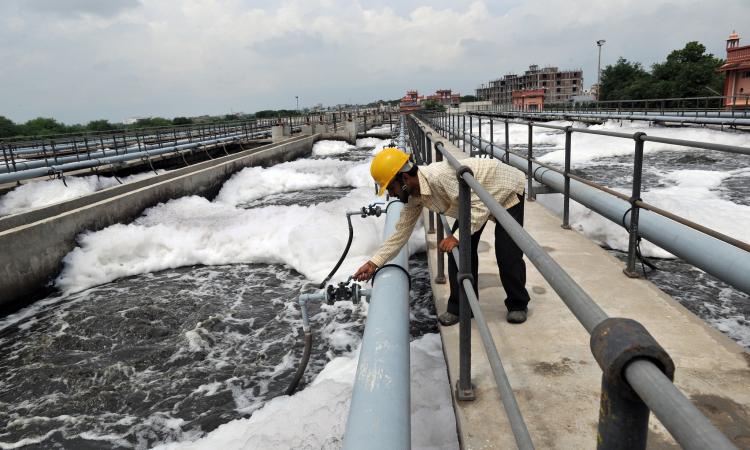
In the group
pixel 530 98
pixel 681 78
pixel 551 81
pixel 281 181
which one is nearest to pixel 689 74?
pixel 681 78

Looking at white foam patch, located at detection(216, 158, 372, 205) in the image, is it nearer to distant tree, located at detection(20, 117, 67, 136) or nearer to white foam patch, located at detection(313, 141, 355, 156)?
white foam patch, located at detection(313, 141, 355, 156)

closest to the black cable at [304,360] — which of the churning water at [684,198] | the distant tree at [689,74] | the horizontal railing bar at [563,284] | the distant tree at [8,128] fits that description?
the horizontal railing bar at [563,284]

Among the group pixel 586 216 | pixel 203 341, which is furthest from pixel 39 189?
pixel 586 216

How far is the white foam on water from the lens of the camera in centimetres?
862

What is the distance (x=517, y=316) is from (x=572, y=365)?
604mm

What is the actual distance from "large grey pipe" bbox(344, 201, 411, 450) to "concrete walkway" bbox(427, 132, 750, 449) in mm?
502

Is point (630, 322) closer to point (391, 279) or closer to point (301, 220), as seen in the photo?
point (391, 279)

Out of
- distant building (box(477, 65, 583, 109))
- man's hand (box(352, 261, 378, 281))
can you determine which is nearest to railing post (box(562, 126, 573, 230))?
man's hand (box(352, 261, 378, 281))

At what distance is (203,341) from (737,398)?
5585mm

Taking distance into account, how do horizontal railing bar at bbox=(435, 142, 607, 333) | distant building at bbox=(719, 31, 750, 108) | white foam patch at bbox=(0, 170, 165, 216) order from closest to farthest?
horizontal railing bar at bbox=(435, 142, 607, 333), white foam patch at bbox=(0, 170, 165, 216), distant building at bbox=(719, 31, 750, 108)

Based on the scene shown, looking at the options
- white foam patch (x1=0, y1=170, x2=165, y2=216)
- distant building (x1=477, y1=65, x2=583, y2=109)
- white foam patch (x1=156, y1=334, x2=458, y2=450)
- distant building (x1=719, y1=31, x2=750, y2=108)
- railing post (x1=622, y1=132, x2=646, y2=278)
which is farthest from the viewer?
distant building (x1=477, y1=65, x2=583, y2=109)

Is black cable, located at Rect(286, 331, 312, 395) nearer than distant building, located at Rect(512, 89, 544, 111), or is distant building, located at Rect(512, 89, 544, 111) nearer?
black cable, located at Rect(286, 331, 312, 395)

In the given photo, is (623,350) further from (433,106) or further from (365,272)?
(433,106)

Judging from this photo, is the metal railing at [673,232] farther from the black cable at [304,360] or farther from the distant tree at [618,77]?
the distant tree at [618,77]
